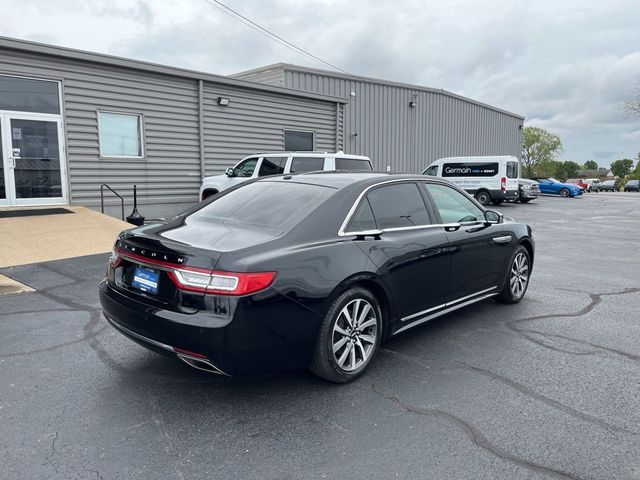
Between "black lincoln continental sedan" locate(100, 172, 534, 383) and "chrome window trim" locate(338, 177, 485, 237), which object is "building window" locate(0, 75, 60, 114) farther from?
"chrome window trim" locate(338, 177, 485, 237)

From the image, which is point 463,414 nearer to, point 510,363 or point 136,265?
point 510,363

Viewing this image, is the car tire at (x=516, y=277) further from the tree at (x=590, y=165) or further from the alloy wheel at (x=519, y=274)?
the tree at (x=590, y=165)

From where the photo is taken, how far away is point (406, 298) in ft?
13.4

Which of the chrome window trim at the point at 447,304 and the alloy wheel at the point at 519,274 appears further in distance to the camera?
the alloy wheel at the point at 519,274

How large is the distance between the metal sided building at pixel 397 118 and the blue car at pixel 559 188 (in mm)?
5175

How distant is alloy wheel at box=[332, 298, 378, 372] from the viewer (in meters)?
3.57

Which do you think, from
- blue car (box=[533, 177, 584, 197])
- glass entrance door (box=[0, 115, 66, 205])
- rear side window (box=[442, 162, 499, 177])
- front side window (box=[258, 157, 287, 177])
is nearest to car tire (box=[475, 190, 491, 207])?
rear side window (box=[442, 162, 499, 177])

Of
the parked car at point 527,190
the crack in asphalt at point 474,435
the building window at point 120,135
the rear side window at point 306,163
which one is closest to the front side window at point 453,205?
the crack in asphalt at point 474,435

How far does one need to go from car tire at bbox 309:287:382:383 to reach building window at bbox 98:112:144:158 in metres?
10.3

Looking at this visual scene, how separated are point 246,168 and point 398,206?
8414 mm

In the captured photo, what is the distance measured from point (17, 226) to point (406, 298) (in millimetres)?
8065

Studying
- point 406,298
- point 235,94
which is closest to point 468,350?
point 406,298

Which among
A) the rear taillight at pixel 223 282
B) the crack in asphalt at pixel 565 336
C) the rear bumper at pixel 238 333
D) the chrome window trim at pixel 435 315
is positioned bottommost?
the crack in asphalt at pixel 565 336

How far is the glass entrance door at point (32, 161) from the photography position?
1059 centimetres
